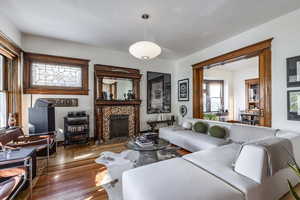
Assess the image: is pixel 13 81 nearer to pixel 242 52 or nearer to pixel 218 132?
pixel 218 132

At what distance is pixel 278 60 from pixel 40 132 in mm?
5133

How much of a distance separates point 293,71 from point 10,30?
5436 millimetres

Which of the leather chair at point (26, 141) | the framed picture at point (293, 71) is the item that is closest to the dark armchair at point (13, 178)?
the leather chair at point (26, 141)

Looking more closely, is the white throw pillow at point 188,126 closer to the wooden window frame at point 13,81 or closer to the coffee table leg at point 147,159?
the coffee table leg at point 147,159

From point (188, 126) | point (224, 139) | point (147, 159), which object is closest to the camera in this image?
point (147, 159)

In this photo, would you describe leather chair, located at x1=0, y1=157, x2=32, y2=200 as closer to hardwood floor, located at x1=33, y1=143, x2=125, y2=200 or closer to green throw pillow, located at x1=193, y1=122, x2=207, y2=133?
hardwood floor, located at x1=33, y1=143, x2=125, y2=200

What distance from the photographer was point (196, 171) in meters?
1.48

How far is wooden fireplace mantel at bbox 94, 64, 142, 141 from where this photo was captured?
414cm

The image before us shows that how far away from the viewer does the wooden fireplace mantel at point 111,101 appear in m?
4.14

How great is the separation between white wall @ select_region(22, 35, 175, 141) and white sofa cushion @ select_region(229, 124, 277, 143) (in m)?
2.86

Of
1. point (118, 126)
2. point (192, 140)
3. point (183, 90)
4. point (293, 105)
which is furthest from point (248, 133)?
point (118, 126)

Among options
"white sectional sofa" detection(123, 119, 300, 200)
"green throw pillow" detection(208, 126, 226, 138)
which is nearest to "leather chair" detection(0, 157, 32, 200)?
"white sectional sofa" detection(123, 119, 300, 200)

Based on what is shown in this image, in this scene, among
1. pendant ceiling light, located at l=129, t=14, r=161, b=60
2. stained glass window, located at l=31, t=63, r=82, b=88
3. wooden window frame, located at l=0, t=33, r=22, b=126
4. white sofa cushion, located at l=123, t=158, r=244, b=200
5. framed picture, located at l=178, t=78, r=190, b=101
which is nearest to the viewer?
white sofa cushion, located at l=123, t=158, r=244, b=200

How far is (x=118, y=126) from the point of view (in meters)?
4.48
